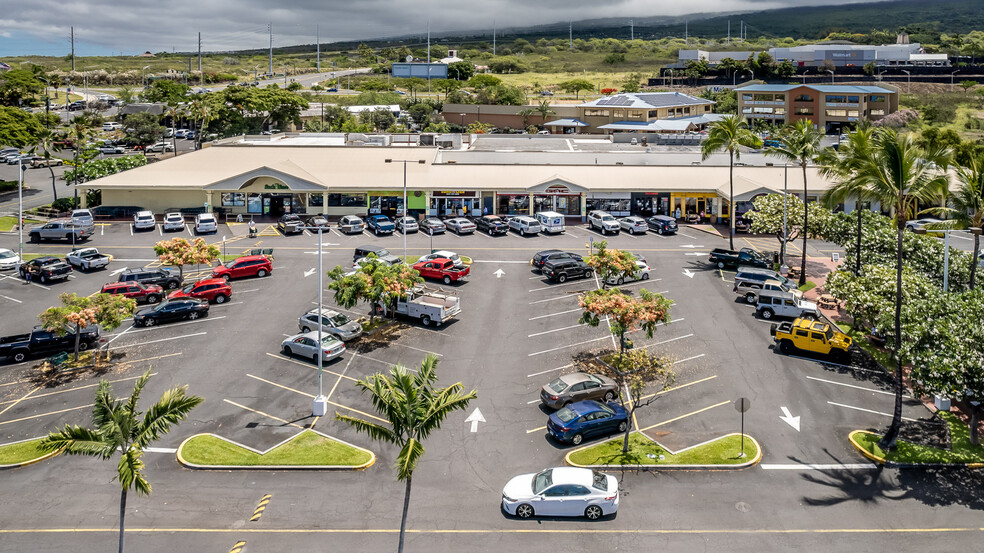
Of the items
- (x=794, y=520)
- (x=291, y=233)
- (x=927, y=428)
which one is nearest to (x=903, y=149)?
(x=927, y=428)

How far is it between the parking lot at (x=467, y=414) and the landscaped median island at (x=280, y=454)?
1.82 ft

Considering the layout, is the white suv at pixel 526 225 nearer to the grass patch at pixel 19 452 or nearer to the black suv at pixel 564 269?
the black suv at pixel 564 269

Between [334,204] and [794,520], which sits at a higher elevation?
[334,204]

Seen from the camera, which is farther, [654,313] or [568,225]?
[568,225]

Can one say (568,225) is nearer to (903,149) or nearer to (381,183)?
(381,183)

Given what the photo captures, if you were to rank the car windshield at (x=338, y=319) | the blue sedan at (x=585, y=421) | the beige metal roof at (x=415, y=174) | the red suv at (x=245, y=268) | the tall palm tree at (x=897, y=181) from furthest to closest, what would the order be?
the beige metal roof at (x=415, y=174), the red suv at (x=245, y=268), the car windshield at (x=338, y=319), the blue sedan at (x=585, y=421), the tall palm tree at (x=897, y=181)

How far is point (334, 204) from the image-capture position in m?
71.8

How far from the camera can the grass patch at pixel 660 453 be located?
2809 cm

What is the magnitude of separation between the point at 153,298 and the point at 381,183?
1136 inches

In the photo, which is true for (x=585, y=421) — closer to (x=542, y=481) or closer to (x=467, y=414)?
(x=542, y=481)

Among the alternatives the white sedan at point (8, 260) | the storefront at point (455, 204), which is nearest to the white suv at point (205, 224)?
the white sedan at point (8, 260)

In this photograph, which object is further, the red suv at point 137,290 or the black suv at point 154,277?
the black suv at point 154,277

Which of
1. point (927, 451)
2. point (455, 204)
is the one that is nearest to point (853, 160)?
point (927, 451)

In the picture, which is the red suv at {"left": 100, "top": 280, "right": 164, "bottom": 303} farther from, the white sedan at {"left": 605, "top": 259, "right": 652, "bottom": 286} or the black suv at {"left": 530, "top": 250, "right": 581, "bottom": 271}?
the white sedan at {"left": 605, "top": 259, "right": 652, "bottom": 286}
